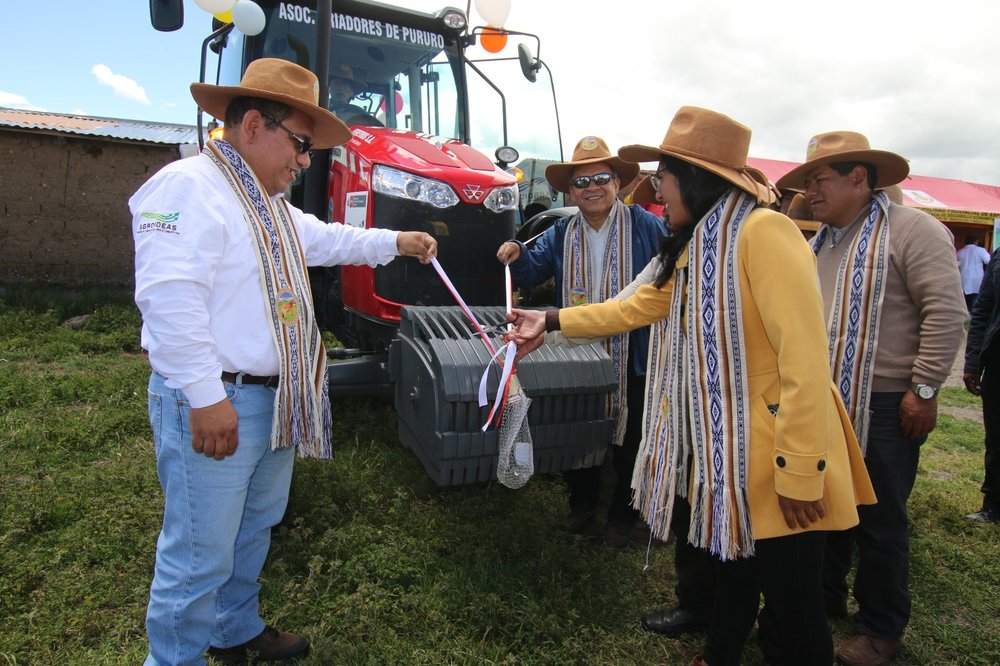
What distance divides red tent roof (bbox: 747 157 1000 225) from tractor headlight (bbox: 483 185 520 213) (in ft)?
39.5

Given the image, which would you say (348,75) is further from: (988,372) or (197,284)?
(988,372)

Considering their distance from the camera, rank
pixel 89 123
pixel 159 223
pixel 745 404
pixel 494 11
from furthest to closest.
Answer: pixel 89 123 → pixel 494 11 → pixel 745 404 → pixel 159 223

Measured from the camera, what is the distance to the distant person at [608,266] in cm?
321

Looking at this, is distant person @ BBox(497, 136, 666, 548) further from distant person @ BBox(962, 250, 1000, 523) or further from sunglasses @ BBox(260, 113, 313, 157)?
distant person @ BBox(962, 250, 1000, 523)

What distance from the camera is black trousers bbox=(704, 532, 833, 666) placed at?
6.20 ft

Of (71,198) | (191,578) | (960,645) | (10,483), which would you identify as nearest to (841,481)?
(960,645)

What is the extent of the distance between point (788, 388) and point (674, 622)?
140cm

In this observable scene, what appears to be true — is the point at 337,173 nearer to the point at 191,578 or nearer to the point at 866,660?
the point at 191,578

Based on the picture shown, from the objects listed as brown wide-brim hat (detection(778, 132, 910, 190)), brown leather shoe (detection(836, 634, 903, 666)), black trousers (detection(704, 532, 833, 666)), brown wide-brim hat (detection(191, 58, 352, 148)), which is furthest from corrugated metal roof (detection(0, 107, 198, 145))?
brown leather shoe (detection(836, 634, 903, 666))

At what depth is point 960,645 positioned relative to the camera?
8.77 ft

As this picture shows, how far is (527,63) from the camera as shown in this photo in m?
4.47

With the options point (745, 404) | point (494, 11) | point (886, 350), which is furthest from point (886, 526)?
point (494, 11)

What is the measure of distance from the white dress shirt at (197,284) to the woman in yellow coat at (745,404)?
1358mm

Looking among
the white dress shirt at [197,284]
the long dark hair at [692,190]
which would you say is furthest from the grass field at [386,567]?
the long dark hair at [692,190]
